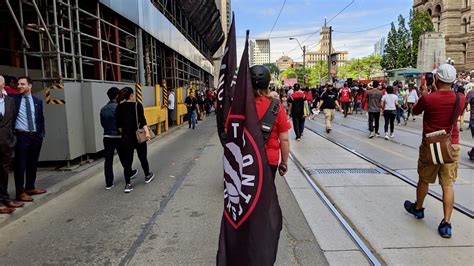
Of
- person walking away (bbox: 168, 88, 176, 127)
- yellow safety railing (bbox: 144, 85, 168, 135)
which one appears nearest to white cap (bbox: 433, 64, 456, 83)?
yellow safety railing (bbox: 144, 85, 168, 135)

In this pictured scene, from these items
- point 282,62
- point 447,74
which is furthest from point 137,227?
point 282,62

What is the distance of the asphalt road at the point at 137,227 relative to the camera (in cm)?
410

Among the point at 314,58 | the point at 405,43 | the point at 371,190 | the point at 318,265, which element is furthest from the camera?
the point at 314,58

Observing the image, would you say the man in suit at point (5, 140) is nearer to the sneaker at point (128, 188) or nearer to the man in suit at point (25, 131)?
the man in suit at point (25, 131)

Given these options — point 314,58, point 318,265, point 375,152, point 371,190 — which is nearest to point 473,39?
point 375,152

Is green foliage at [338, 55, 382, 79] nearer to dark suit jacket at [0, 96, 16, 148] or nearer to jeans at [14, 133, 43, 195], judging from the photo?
jeans at [14, 133, 43, 195]

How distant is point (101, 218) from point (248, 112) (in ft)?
11.5

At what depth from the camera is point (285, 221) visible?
16.5 ft

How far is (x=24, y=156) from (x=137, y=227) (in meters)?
2.26

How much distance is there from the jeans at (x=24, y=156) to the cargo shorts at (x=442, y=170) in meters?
5.36

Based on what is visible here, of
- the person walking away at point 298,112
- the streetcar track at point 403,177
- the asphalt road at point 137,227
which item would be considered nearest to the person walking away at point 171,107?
the person walking away at point 298,112

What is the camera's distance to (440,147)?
4.39 meters

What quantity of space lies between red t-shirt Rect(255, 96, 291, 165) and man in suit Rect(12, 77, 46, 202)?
4.08m

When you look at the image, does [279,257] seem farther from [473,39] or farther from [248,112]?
[473,39]
